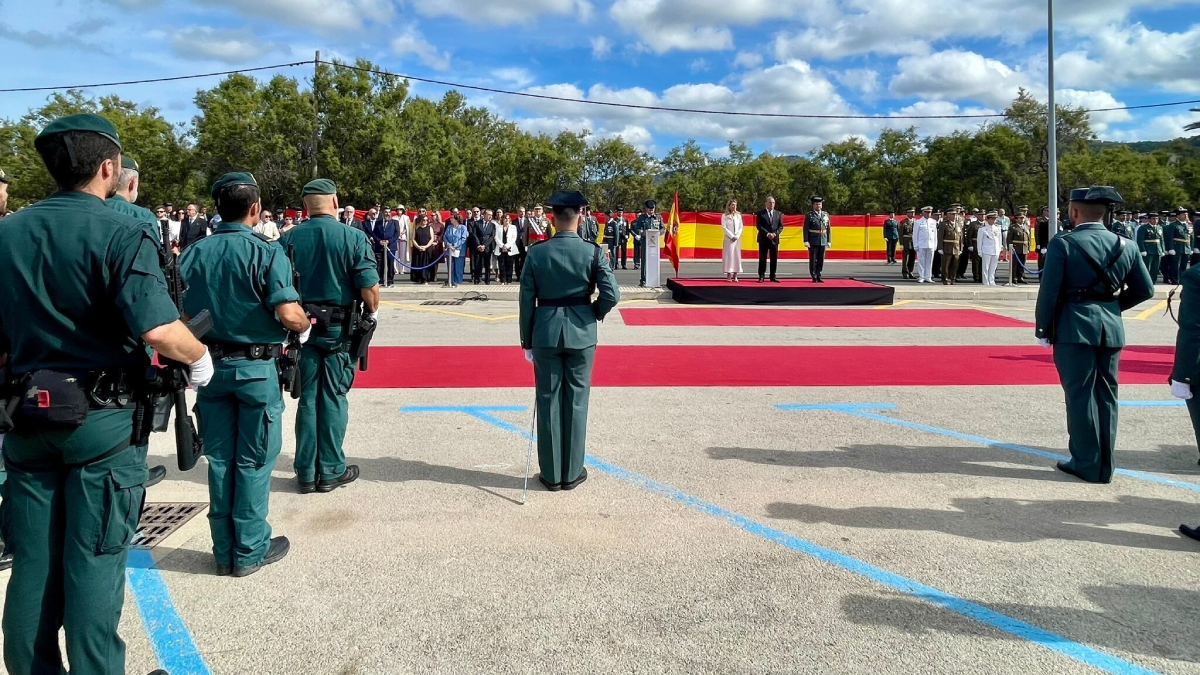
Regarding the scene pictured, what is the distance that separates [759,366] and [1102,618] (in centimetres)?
658

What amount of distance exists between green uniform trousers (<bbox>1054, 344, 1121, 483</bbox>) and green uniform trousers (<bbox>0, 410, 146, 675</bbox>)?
566cm

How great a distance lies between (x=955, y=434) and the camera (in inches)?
272

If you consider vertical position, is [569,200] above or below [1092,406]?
above

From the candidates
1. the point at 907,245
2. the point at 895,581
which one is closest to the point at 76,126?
the point at 895,581

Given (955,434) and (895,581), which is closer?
(895,581)

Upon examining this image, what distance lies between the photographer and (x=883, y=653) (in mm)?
3336

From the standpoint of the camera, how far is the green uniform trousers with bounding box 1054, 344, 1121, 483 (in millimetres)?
5574

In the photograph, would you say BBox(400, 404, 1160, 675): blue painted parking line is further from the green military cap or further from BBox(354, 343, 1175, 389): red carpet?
BBox(354, 343, 1175, 389): red carpet

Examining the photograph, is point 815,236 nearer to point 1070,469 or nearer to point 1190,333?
point 1070,469

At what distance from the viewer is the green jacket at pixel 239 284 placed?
4094 millimetres

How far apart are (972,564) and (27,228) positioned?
4.36 metres

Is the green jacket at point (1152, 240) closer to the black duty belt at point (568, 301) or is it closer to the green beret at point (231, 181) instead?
the black duty belt at point (568, 301)

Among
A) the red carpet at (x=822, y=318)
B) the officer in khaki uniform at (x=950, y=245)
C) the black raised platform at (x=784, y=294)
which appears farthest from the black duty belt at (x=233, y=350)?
the officer in khaki uniform at (x=950, y=245)

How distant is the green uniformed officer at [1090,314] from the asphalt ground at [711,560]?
0.32m
